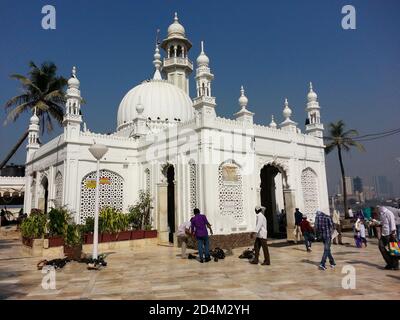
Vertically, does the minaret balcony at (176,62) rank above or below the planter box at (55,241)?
above

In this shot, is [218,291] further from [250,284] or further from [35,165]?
[35,165]

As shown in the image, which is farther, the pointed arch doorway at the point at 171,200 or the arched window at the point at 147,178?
the pointed arch doorway at the point at 171,200

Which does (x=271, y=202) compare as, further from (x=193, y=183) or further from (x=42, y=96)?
(x=42, y=96)

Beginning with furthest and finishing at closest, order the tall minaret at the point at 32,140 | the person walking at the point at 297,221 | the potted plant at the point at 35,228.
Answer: the tall minaret at the point at 32,140, the person walking at the point at 297,221, the potted plant at the point at 35,228

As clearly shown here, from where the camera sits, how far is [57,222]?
11406mm

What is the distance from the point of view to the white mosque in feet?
41.0

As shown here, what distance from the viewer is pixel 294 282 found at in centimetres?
632

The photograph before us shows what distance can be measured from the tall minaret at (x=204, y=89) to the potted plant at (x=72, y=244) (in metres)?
6.25

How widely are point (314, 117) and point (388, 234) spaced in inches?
418

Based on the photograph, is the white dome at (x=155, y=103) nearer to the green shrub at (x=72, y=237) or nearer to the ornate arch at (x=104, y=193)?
the ornate arch at (x=104, y=193)

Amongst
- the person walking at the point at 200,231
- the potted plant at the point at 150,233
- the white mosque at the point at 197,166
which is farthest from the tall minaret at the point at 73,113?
the person walking at the point at 200,231

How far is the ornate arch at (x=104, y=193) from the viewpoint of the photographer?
13984 millimetres

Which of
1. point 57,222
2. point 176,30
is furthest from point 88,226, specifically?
point 176,30
